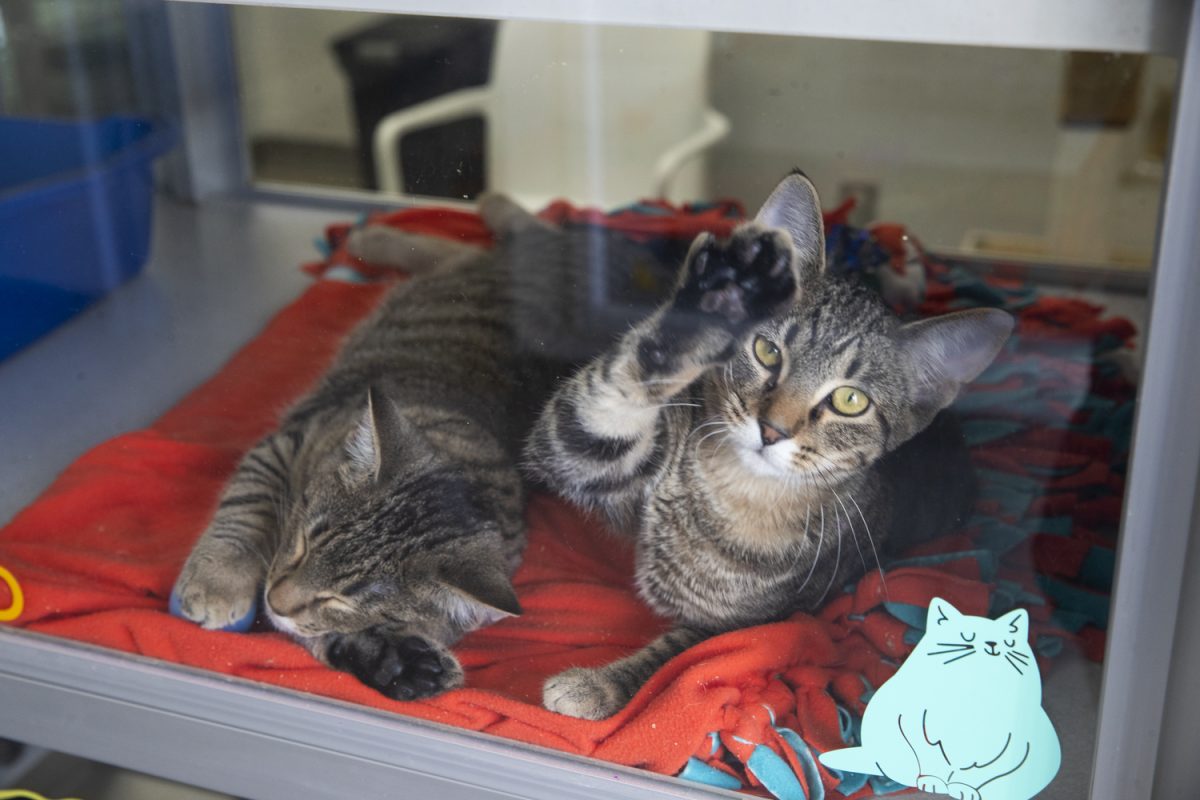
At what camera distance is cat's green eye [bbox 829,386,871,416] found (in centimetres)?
103

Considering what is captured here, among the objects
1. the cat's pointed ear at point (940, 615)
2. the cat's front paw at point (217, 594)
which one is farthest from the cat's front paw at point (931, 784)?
the cat's front paw at point (217, 594)

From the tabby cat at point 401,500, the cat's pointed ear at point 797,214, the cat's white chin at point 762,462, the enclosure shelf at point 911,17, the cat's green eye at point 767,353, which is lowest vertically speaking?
the tabby cat at point 401,500

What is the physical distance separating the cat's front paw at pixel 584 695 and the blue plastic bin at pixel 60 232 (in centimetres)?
81

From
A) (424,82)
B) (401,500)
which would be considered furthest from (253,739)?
(424,82)

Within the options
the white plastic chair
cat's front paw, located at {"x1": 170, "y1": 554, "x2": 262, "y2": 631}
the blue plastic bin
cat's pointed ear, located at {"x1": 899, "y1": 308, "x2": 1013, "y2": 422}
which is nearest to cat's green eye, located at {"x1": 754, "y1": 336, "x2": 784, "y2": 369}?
cat's pointed ear, located at {"x1": 899, "y1": 308, "x2": 1013, "y2": 422}

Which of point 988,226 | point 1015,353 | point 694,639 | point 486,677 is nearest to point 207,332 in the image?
point 486,677

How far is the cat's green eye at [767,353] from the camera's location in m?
1.03

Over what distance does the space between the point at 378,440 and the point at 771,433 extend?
457 mm

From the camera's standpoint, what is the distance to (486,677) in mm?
1150

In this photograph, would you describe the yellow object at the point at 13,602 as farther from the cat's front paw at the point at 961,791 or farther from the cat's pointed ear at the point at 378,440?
the cat's front paw at the point at 961,791

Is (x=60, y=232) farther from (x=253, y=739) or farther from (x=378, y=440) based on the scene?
(x=253, y=739)

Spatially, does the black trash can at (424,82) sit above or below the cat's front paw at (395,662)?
above

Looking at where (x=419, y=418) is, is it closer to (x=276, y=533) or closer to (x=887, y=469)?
(x=276, y=533)

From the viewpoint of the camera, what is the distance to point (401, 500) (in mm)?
1224
